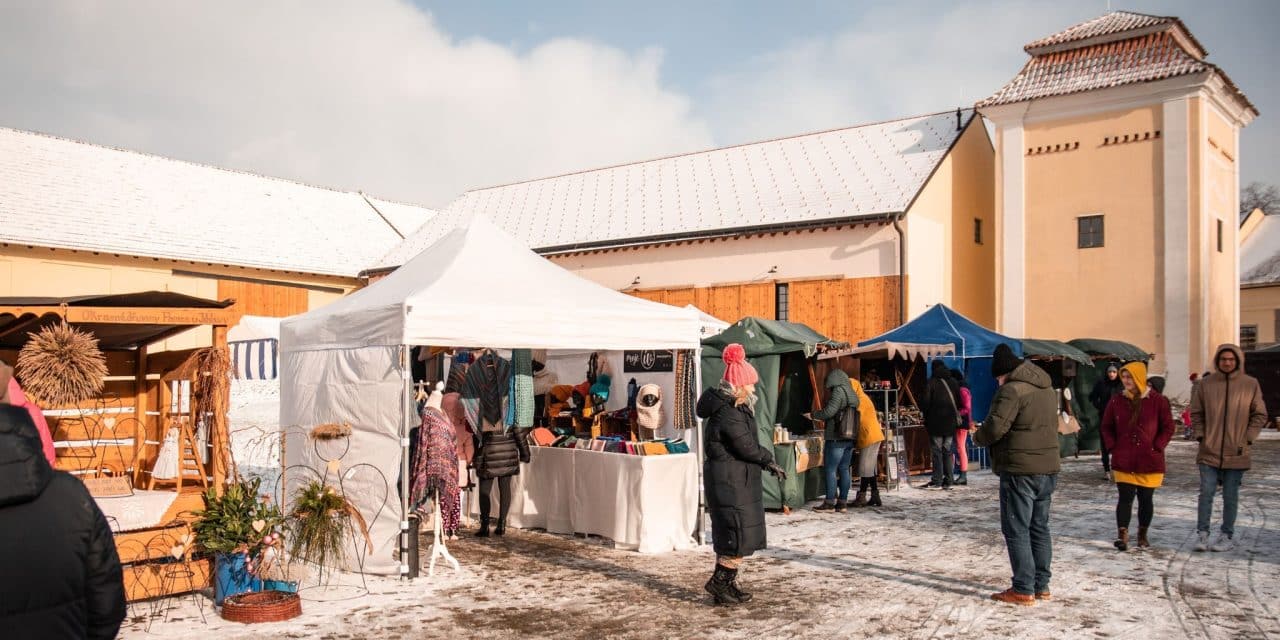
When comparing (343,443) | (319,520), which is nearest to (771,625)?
(319,520)

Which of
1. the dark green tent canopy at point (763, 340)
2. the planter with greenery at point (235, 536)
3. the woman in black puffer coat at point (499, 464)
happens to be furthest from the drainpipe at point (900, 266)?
the planter with greenery at point (235, 536)

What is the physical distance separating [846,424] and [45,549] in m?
9.72

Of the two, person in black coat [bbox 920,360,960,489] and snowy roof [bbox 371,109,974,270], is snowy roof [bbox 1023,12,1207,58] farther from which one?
person in black coat [bbox 920,360,960,489]

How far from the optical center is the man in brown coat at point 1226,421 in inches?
335

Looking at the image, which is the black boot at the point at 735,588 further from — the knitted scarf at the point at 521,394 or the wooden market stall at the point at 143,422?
the wooden market stall at the point at 143,422

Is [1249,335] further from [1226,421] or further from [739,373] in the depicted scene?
[739,373]

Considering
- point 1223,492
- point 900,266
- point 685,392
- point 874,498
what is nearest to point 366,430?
point 685,392

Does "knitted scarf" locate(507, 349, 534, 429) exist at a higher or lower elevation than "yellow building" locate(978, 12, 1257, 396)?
lower

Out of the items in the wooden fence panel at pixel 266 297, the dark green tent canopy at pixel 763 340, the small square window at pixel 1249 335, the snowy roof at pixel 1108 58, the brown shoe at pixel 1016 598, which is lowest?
Result: the brown shoe at pixel 1016 598

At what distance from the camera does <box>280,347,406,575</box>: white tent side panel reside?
26.7 ft

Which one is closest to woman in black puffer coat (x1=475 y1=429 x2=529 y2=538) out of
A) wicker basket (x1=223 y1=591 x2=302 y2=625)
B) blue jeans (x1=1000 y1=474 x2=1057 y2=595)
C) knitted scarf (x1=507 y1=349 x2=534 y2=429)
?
knitted scarf (x1=507 y1=349 x2=534 y2=429)

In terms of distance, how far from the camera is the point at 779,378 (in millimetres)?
12531

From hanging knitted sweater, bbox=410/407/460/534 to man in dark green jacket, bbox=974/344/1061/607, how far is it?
4.59 meters

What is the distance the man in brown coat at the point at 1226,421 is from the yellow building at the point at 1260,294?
36.2 meters
